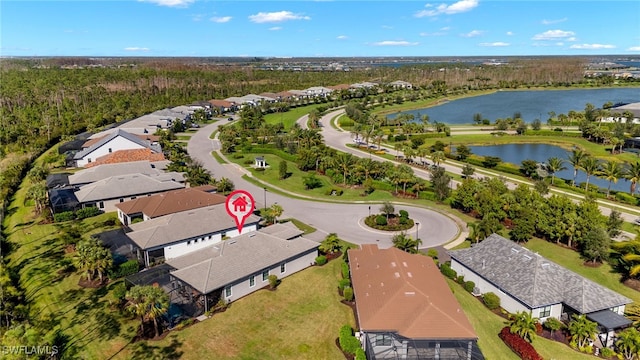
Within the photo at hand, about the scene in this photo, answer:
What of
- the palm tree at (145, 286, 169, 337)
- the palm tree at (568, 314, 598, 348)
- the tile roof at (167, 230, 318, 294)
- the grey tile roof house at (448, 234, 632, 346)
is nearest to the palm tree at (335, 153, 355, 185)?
the tile roof at (167, 230, 318, 294)

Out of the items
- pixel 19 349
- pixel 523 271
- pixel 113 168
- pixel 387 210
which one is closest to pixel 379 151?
pixel 387 210

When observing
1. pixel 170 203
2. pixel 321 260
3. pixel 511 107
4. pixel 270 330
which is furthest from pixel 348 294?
pixel 511 107

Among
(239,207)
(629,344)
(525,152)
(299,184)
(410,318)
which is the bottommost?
(299,184)

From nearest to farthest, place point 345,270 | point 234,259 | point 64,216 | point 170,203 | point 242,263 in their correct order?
point 242,263 < point 234,259 < point 345,270 < point 170,203 < point 64,216

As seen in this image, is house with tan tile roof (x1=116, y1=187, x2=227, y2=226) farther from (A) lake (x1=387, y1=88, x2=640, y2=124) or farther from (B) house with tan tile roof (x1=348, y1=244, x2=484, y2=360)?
(A) lake (x1=387, y1=88, x2=640, y2=124)

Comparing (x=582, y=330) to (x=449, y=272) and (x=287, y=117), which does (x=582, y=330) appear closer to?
(x=449, y=272)

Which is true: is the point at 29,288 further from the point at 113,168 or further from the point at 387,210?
the point at 387,210

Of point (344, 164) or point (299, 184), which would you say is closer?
point (344, 164)
